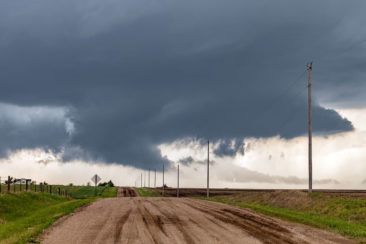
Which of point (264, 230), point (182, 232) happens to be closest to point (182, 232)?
point (182, 232)

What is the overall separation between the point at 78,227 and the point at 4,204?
18.6 meters

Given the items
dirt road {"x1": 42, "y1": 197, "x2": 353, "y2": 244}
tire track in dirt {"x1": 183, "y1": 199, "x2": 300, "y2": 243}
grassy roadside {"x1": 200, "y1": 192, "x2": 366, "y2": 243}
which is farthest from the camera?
grassy roadside {"x1": 200, "y1": 192, "x2": 366, "y2": 243}

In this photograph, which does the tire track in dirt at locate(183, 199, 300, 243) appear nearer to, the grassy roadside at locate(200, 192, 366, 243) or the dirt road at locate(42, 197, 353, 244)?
the dirt road at locate(42, 197, 353, 244)

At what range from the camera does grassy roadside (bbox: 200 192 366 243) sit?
1864cm

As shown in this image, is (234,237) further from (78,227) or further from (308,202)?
(308,202)

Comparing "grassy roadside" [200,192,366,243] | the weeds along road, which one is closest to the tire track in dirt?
the weeds along road

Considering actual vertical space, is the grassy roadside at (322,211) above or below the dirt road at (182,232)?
below

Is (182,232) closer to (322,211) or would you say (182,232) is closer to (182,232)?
(182,232)

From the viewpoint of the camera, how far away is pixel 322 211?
97.6 ft

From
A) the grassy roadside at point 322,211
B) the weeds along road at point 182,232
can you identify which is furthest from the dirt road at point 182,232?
the grassy roadside at point 322,211

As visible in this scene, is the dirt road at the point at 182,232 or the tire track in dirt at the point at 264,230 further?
the tire track in dirt at the point at 264,230

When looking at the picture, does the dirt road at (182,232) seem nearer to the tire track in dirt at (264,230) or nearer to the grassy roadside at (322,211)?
the tire track in dirt at (264,230)

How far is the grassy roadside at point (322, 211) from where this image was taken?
1864 centimetres

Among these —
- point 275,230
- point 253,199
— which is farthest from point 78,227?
point 253,199
